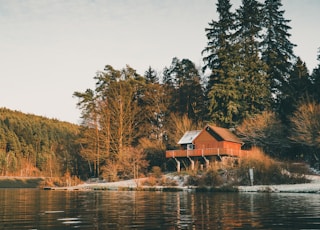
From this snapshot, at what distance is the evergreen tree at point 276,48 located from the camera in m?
57.1

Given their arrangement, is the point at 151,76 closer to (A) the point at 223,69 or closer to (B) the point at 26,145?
(A) the point at 223,69

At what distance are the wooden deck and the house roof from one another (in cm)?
187

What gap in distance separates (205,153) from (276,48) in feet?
68.1

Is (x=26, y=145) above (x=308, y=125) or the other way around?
above

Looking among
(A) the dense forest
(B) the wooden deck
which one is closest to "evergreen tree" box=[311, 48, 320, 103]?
(B) the wooden deck

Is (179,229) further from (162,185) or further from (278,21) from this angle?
(278,21)

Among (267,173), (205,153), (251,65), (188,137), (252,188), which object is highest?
(251,65)

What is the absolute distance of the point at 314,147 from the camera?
46.0 meters

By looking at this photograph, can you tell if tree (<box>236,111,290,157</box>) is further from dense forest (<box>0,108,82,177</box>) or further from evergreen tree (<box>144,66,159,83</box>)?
dense forest (<box>0,108,82,177</box>)

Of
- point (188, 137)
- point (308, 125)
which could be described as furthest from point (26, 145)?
point (308, 125)

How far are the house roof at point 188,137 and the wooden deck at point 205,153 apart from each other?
187 cm

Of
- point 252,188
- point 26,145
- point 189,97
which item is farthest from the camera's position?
point 26,145

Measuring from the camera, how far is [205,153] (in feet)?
160

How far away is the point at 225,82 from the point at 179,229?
46261 millimetres
